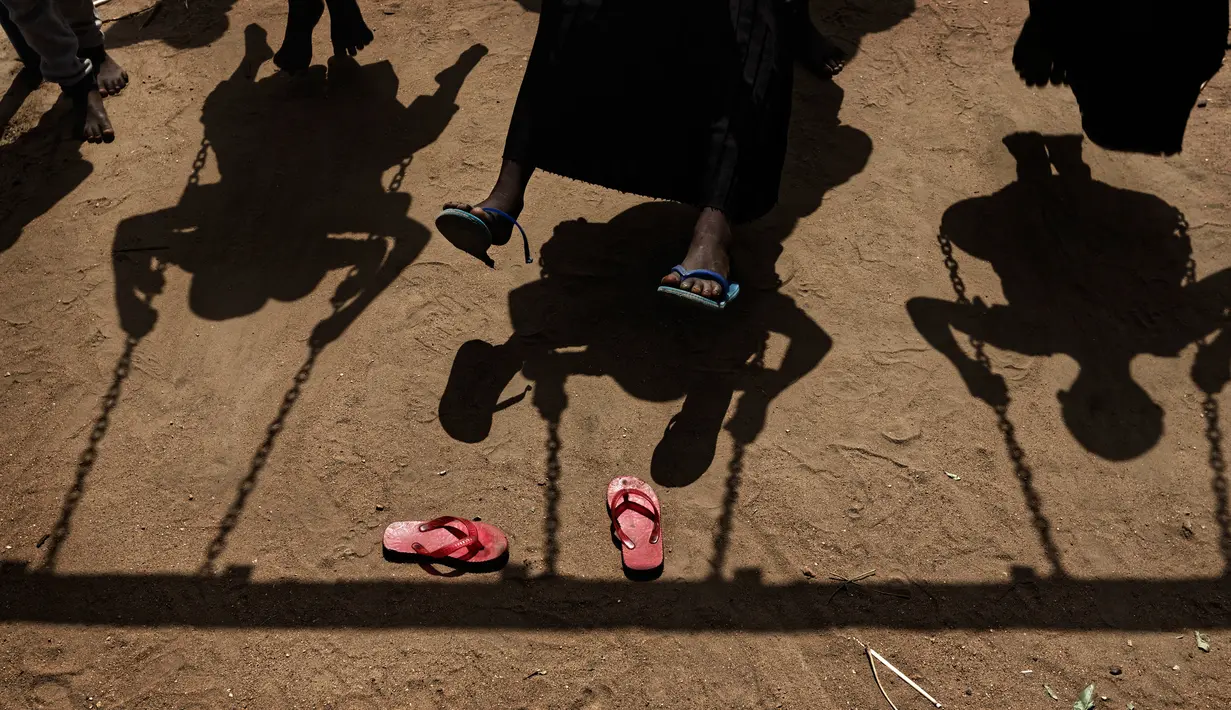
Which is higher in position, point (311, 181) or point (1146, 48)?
point (1146, 48)

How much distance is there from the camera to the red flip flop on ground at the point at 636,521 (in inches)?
130

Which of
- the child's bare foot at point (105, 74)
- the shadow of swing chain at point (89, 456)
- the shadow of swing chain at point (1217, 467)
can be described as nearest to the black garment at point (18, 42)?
the child's bare foot at point (105, 74)

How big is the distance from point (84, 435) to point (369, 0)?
11.1ft

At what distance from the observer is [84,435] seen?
149 inches

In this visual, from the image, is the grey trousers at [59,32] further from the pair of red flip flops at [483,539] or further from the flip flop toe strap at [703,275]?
the flip flop toe strap at [703,275]

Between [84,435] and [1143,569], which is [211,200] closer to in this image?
[84,435]

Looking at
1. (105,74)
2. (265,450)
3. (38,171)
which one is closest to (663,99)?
(265,450)

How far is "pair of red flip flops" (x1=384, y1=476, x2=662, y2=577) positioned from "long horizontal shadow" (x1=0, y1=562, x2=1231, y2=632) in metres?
0.07

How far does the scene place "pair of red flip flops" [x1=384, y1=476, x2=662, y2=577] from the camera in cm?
331

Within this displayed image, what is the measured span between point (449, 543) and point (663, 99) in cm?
192

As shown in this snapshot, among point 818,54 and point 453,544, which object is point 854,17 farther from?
point 453,544

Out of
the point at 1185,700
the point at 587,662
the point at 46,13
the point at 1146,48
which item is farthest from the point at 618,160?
the point at 46,13

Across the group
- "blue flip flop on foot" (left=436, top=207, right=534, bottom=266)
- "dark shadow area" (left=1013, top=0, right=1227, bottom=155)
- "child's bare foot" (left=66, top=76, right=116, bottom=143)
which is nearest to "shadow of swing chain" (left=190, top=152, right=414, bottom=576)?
"blue flip flop on foot" (left=436, top=207, right=534, bottom=266)

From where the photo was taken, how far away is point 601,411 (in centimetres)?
380
